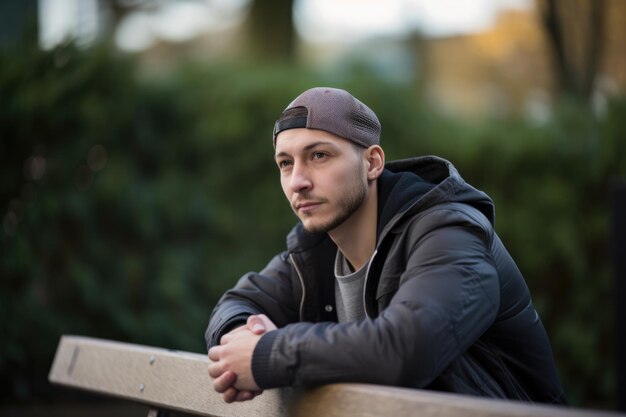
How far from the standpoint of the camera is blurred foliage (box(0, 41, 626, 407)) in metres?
6.98

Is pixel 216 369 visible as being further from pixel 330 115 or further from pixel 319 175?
pixel 330 115

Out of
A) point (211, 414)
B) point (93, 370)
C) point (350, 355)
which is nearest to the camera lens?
point (350, 355)

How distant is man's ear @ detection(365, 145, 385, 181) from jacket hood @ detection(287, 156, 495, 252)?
60mm

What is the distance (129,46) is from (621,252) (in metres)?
4.09

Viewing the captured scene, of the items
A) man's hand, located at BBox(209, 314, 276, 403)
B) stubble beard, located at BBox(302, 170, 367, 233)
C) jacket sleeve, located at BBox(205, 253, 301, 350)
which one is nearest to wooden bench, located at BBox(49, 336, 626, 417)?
man's hand, located at BBox(209, 314, 276, 403)

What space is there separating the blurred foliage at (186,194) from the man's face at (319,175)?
443cm

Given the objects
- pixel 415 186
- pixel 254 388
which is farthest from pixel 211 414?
pixel 415 186

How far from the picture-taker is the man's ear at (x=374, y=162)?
10.1 feet

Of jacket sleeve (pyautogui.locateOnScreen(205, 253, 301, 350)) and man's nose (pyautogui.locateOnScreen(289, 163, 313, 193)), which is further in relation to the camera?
jacket sleeve (pyautogui.locateOnScreen(205, 253, 301, 350))

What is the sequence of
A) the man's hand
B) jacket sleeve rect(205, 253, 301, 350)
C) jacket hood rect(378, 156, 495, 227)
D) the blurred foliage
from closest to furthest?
the man's hand, jacket hood rect(378, 156, 495, 227), jacket sleeve rect(205, 253, 301, 350), the blurred foliage

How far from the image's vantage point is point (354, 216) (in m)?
3.10

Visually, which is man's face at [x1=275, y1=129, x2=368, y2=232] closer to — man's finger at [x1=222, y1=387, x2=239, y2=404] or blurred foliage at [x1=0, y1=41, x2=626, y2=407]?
man's finger at [x1=222, y1=387, x2=239, y2=404]

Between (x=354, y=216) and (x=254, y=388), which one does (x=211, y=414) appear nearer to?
(x=254, y=388)

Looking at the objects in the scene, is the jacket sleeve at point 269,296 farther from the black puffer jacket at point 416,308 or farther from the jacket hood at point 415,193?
the jacket hood at point 415,193
